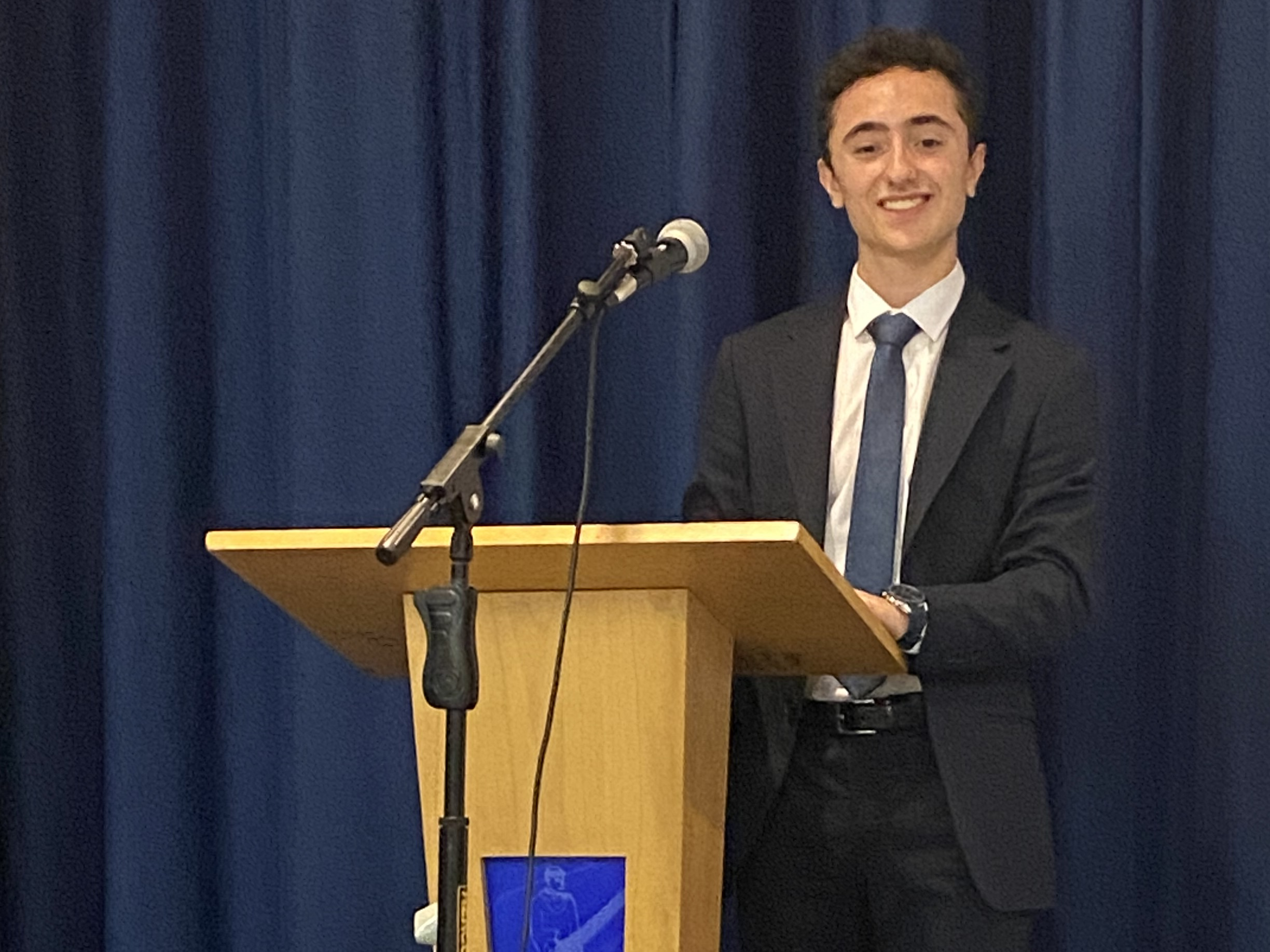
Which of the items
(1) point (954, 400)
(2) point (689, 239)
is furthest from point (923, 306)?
(2) point (689, 239)

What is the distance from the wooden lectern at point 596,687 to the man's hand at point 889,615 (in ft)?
0.25

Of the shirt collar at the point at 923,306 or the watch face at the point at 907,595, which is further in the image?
the shirt collar at the point at 923,306

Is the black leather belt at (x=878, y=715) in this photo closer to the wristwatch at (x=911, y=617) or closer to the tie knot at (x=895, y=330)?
the wristwatch at (x=911, y=617)

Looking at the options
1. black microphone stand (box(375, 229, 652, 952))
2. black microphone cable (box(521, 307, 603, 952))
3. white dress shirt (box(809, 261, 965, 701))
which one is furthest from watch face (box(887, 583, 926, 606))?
black microphone stand (box(375, 229, 652, 952))

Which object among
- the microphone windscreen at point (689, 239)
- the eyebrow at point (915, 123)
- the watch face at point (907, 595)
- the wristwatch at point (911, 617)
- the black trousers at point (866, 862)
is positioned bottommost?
the black trousers at point (866, 862)

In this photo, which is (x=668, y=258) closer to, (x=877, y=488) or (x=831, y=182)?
(x=877, y=488)

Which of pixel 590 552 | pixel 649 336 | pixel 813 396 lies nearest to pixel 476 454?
Result: pixel 590 552

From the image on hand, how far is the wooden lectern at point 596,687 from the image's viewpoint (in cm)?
176

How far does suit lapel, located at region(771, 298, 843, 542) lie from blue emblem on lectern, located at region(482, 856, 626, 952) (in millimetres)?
672

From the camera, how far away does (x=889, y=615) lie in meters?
1.97

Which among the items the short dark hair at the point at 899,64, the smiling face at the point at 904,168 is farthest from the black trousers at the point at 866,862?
the short dark hair at the point at 899,64

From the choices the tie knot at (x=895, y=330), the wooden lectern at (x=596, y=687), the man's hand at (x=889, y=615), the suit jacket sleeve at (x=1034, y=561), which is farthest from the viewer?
the tie knot at (x=895, y=330)

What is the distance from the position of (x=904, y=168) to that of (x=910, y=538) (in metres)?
0.51

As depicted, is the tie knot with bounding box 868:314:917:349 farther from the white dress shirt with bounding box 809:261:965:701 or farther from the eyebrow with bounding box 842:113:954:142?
the eyebrow with bounding box 842:113:954:142
